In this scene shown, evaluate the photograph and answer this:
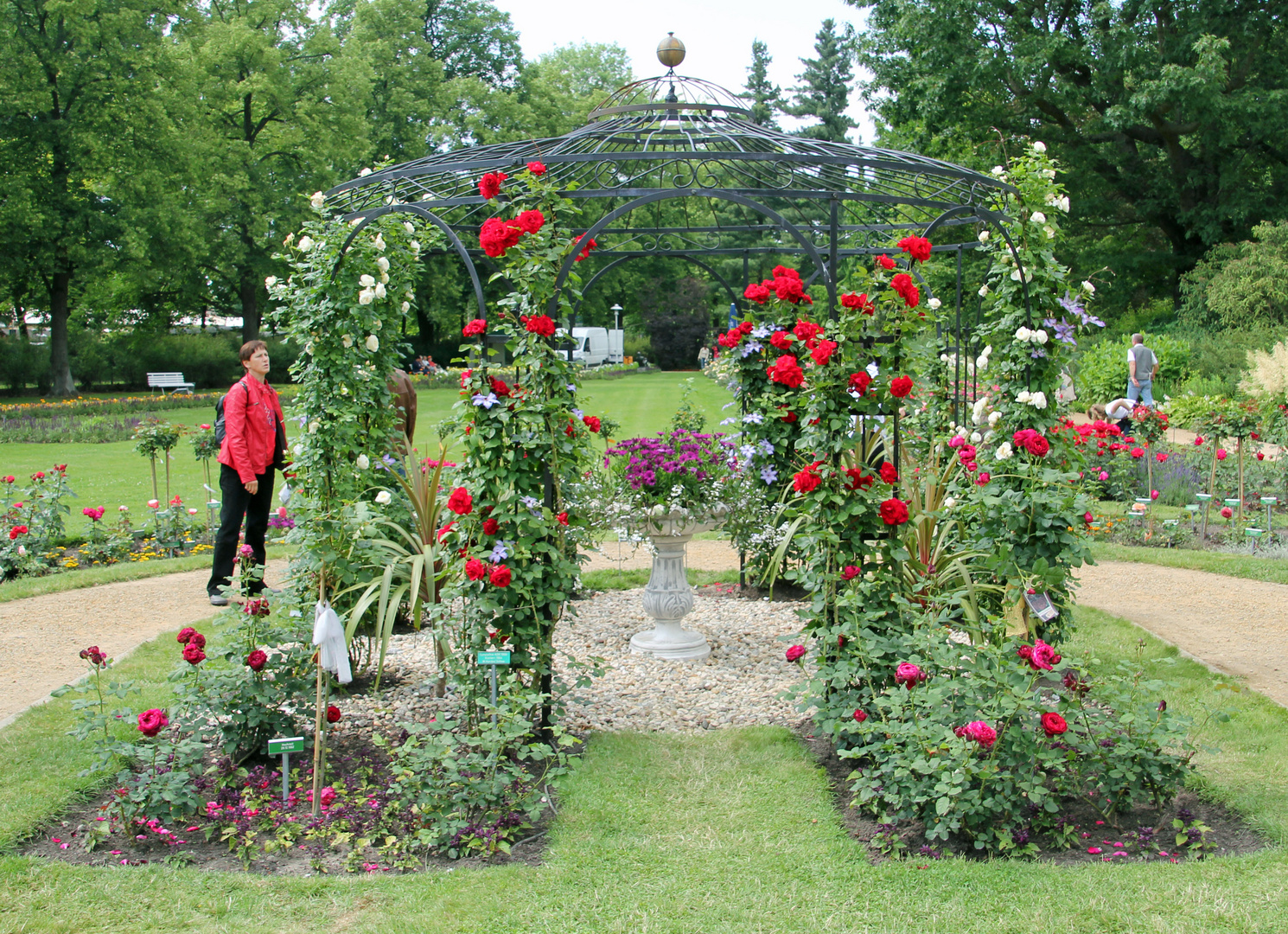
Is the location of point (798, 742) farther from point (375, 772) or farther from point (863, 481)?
point (375, 772)

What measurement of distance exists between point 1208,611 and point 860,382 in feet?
11.4

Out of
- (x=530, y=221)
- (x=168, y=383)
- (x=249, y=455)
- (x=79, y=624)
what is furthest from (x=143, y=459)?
(x=168, y=383)

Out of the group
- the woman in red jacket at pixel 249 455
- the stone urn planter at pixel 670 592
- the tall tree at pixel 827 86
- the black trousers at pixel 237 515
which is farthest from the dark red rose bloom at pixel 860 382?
the tall tree at pixel 827 86

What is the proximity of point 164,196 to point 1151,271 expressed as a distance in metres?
20.9

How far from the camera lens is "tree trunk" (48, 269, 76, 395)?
20578 mm

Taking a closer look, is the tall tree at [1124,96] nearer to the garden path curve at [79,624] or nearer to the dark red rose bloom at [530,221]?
the dark red rose bloom at [530,221]

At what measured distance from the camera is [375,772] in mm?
3674

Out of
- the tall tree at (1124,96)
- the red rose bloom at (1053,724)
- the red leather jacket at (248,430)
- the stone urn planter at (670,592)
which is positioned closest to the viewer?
the red rose bloom at (1053,724)


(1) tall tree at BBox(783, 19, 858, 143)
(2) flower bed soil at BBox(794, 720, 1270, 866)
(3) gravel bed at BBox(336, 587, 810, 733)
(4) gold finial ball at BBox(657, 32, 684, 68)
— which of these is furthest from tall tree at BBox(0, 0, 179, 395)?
(1) tall tree at BBox(783, 19, 858, 143)

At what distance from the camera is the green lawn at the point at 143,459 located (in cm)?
980

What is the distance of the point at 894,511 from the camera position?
3689 millimetres

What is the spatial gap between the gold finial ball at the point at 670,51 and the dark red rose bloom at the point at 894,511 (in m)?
2.34

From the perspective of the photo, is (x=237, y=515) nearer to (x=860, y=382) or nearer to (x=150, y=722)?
(x=150, y=722)

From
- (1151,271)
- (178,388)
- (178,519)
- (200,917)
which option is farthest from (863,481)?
(178,388)
